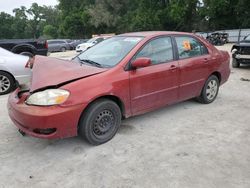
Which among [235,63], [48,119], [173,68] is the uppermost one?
[173,68]

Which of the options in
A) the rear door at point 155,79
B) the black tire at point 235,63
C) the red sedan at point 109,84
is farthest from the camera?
the black tire at point 235,63

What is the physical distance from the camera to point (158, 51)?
4.43m

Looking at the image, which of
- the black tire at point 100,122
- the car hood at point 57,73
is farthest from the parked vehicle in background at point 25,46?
the black tire at point 100,122

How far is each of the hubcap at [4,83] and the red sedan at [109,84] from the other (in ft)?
8.03

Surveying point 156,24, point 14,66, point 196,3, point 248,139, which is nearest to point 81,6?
point 156,24

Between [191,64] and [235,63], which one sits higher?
[191,64]

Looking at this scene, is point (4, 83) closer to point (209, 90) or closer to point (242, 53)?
point (209, 90)

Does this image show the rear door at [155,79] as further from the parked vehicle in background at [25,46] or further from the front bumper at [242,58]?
the parked vehicle in background at [25,46]

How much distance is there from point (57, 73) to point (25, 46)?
7791 millimetres

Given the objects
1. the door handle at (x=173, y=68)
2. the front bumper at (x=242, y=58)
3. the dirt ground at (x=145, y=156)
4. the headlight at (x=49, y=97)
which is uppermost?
the door handle at (x=173, y=68)

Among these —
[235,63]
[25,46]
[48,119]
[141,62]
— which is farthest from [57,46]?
[48,119]

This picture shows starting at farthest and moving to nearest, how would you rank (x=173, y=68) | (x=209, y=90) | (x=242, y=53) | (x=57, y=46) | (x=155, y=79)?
1. (x=57, y=46)
2. (x=242, y=53)
3. (x=209, y=90)
4. (x=173, y=68)
5. (x=155, y=79)

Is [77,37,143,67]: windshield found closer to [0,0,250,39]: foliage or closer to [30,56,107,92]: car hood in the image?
[30,56,107,92]: car hood

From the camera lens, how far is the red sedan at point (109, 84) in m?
3.32
